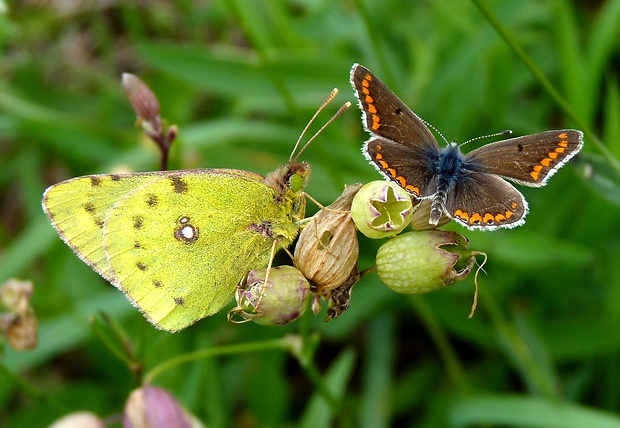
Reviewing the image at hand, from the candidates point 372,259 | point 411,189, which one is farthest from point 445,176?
point 372,259

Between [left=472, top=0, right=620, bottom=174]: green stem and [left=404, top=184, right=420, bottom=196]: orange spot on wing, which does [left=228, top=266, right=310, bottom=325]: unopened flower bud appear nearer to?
[left=404, top=184, right=420, bottom=196]: orange spot on wing

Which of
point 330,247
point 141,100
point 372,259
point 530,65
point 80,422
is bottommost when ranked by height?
point 372,259

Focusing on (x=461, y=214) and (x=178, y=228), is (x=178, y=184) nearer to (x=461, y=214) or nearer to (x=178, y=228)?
(x=178, y=228)

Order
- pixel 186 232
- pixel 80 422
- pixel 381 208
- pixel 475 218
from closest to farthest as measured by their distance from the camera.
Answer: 1. pixel 475 218
2. pixel 381 208
3. pixel 186 232
4. pixel 80 422

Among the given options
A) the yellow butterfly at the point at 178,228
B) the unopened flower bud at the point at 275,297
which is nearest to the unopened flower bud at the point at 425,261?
the unopened flower bud at the point at 275,297

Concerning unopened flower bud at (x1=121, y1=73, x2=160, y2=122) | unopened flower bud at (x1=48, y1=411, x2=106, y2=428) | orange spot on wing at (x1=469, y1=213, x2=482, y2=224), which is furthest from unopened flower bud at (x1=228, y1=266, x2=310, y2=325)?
unopened flower bud at (x1=48, y1=411, x2=106, y2=428)

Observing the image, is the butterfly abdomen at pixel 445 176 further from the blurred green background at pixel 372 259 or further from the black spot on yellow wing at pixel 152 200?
the blurred green background at pixel 372 259
